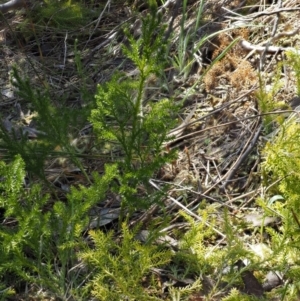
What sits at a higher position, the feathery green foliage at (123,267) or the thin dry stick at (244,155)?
the feathery green foliage at (123,267)

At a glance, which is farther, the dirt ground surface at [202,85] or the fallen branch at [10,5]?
the fallen branch at [10,5]

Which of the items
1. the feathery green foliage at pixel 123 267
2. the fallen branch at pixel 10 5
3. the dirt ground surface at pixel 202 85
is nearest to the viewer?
the feathery green foliage at pixel 123 267

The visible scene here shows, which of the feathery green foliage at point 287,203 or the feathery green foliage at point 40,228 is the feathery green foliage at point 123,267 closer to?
the feathery green foliage at point 40,228

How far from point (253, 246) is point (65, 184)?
3.04 ft

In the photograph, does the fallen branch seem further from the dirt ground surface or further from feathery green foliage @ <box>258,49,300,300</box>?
feathery green foliage @ <box>258,49,300,300</box>

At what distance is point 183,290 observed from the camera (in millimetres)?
1813

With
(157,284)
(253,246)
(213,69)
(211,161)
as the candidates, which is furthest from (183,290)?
(213,69)

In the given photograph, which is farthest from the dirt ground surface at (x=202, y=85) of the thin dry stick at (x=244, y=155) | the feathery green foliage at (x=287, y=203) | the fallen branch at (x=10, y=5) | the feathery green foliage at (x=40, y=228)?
the feathery green foliage at (x=40, y=228)

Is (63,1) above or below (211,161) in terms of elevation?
above

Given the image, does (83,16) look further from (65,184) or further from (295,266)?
(295,266)

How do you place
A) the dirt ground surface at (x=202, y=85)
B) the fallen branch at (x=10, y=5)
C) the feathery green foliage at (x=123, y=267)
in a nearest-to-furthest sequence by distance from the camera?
the feathery green foliage at (x=123, y=267) → the dirt ground surface at (x=202, y=85) → the fallen branch at (x=10, y=5)

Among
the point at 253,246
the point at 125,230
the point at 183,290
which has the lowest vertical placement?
the point at 253,246

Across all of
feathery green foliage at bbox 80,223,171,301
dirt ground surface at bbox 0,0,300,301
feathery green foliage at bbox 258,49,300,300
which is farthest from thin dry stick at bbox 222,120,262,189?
feathery green foliage at bbox 80,223,171,301

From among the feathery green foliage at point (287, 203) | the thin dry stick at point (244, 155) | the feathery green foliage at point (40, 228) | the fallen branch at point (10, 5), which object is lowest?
the thin dry stick at point (244, 155)
